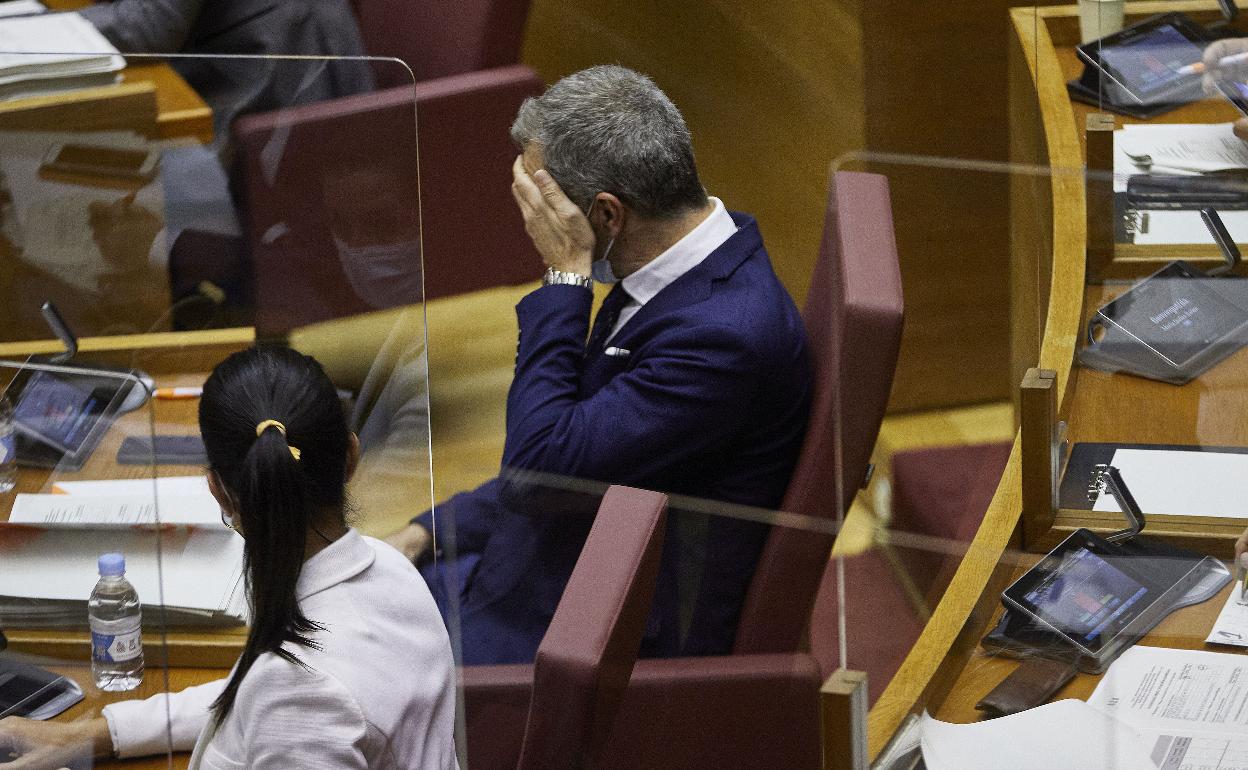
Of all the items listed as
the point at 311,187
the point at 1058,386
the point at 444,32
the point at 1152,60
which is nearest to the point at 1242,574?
the point at 1058,386

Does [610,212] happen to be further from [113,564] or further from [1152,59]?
[1152,59]

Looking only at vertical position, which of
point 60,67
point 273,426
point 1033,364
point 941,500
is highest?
point 60,67

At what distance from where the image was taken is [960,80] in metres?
3.14

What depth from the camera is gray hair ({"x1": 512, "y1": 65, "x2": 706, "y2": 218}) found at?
6.64 feet

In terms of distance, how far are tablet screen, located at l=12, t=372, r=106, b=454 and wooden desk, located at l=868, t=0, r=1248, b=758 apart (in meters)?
0.81

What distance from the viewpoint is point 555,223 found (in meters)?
2.13

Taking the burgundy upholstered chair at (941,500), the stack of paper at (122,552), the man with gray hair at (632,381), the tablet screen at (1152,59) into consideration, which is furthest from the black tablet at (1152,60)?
the stack of paper at (122,552)

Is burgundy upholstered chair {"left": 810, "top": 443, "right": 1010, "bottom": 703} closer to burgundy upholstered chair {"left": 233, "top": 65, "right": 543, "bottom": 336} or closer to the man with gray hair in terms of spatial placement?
the man with gray hair

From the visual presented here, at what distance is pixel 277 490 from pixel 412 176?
1.64 ft

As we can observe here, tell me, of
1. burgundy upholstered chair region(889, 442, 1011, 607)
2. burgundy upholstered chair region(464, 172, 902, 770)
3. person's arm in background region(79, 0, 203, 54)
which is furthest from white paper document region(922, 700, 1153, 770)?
person's arm in background region(79, 0, 203, 54)

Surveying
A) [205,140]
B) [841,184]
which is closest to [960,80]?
[841,184]

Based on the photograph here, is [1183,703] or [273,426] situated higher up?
[273,426]

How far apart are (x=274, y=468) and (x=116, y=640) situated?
228 millimetres

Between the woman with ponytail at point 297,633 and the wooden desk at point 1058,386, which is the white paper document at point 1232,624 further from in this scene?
the woman with ponytail at point 297,633
